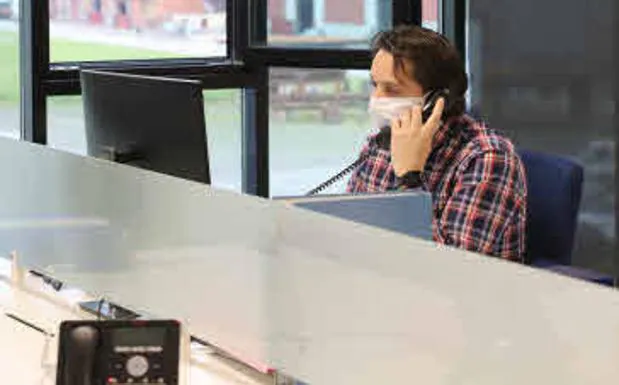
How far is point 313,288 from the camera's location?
171 centimetres

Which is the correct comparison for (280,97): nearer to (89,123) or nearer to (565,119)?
(565,119)

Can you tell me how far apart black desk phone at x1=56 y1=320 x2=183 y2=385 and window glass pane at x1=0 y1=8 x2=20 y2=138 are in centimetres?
226

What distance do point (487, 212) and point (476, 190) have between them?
58 millimetres

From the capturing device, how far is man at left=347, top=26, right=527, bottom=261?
8.14ft

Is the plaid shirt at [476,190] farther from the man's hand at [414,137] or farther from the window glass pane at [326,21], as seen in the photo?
the window glass pane at [326,21]

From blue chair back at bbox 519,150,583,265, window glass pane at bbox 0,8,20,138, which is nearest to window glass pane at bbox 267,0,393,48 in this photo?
window glass pane at bbox 0,8,20,138

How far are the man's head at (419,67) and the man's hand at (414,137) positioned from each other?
47 millimetres

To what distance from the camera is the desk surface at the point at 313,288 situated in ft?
4.48

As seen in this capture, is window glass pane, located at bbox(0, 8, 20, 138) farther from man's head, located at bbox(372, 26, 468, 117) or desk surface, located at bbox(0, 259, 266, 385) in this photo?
man's head, located at bbox(372, 26, 468, 117)

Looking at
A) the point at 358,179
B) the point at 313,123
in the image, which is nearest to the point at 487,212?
the point at 358,179

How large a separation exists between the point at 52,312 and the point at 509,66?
8.11ft

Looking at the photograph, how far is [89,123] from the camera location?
2520 mm

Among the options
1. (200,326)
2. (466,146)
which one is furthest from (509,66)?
(200,326)

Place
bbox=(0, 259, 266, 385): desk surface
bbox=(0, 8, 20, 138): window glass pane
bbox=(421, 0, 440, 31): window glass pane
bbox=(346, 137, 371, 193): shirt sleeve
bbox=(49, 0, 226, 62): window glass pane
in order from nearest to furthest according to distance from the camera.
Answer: bbox=(0, 259, 266, 385): desk surface
bbox=(346, 137, 371, 193): shirt sleeve
bbox=(0, 8, 20, 138): window glass pane
bbox=(49, 0, 226, 62): window glass pane
bbox=(421, 0, 440, 31): window glass pane
